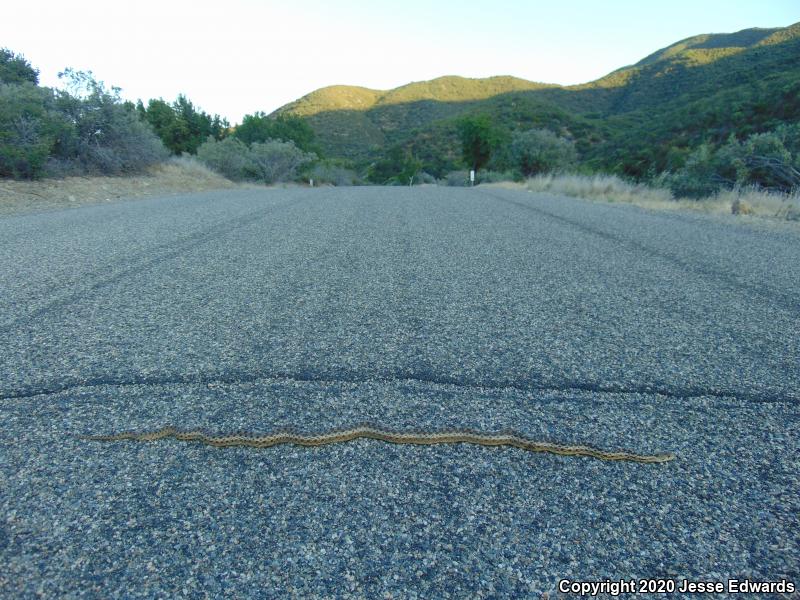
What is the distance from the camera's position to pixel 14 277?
166 inches

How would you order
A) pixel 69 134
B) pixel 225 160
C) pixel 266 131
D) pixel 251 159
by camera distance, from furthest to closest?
1. pixel 266 131
2. pixel 251 159
3. pixel 225 160
4. pixel 69 134

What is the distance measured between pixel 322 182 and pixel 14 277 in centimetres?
3257

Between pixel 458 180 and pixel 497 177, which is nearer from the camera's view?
pixel 497 177

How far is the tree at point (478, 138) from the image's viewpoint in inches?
1617

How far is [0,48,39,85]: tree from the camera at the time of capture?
63.7 feet

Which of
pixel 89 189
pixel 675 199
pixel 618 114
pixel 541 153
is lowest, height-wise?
pixel 675 199

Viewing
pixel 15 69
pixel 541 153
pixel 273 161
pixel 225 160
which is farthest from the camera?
pixel 541 153

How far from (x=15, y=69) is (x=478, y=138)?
32.1 m

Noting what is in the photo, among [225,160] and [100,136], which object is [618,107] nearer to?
[225,160]

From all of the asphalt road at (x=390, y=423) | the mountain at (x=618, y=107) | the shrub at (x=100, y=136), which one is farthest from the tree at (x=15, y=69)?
the mountain at (x=618, y=107)

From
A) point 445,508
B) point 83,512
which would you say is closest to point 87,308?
point 83,512

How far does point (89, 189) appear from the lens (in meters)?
12.3

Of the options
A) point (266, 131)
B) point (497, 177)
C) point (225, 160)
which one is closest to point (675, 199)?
point (497, 177)

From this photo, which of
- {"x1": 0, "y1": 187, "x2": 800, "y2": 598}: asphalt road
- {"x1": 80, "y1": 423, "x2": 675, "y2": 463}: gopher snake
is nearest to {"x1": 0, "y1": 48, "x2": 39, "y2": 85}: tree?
{"x1": 0, "y1": 187, "x2": 800, "y2": 598}: asphalt road
